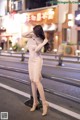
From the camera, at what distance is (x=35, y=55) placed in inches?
270

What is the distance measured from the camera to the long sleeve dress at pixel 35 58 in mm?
6805

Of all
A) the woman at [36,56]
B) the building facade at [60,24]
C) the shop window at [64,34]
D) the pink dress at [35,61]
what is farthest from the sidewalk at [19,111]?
the shop window at [64,34]

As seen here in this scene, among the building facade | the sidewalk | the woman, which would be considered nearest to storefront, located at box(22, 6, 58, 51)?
the building facade

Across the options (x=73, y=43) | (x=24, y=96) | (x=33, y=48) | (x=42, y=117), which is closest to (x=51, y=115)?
(x=42, y=117)

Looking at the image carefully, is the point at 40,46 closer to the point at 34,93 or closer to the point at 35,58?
the point at 35,58

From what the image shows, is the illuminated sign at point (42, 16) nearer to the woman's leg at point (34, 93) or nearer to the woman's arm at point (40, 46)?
the woman's leg at point (34, 93)

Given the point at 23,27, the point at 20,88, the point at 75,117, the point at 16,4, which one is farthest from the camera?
the point at 16,4

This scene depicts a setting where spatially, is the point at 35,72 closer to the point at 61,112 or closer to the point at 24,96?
the point at 61,112

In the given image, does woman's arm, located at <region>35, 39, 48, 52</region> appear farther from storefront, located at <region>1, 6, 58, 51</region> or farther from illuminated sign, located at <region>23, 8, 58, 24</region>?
illuminated sign, located at <region>23, 8, 58, 24</region>

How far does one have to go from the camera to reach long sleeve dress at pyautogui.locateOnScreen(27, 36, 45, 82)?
680cm

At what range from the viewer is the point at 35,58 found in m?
6.84

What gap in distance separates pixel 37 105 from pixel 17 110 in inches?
17.2

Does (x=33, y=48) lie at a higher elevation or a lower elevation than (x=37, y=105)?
higher

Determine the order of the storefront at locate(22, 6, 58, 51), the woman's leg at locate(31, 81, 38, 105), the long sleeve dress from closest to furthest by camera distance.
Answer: the long sleeve dress → the woman's leg at locate(31, 81, 38, 105) → the storefront at locate(22, 6, 58, 51)
